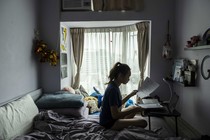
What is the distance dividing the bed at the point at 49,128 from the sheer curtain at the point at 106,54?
1613 millimetres

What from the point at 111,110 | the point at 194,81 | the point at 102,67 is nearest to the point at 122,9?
the point at 102,67

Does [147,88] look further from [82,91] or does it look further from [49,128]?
[82,91]

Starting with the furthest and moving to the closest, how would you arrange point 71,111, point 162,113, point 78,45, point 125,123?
point 78,45 → point 71,111 → point 162,113 → point 125,123

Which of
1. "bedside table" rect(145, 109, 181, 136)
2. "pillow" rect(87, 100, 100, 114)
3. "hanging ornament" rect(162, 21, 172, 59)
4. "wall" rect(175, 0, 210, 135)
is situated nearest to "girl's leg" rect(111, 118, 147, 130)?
"bedside table" rect(145, 109, 181, 136)

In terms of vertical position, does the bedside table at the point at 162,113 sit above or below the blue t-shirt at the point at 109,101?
below

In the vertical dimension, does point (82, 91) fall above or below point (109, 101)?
below

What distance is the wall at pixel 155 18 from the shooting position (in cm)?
300

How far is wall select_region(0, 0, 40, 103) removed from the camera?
201cm

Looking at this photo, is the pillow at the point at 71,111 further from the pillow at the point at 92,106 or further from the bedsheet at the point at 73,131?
the pillow at the point at 92,106

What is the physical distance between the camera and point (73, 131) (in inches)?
72.2

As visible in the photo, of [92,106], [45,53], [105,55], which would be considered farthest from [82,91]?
[45,53]

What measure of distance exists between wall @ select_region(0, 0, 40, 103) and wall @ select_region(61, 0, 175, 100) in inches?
25.6

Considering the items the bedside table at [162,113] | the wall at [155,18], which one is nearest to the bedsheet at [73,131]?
the bedside table at [162,113]

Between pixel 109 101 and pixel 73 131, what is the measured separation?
463mm
